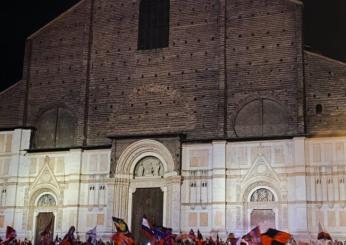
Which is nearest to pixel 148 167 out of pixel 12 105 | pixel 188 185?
pixel 188 185

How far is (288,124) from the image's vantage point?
25047mm

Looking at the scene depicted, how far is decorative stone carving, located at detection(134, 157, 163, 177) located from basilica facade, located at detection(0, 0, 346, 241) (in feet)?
0.18

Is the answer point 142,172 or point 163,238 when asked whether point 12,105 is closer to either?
point 142,172

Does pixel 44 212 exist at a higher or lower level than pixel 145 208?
lower

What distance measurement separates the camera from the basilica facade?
80.3 feet

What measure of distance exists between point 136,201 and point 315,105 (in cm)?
903

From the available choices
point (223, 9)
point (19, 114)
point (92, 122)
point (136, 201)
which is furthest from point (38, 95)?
point (223, 9)

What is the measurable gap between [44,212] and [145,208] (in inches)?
202

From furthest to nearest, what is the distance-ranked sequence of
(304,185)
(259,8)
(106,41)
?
(106,41)
(259,8)
(304,185)

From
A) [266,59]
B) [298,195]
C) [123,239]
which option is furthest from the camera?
[266,59]

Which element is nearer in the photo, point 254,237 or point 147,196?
point 254,237

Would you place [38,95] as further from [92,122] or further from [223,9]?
[223,9]

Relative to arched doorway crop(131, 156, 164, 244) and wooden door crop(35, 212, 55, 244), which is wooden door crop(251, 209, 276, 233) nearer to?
arched doorway crop(131, 156, 164, 244)

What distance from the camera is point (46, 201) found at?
92.6 ft
